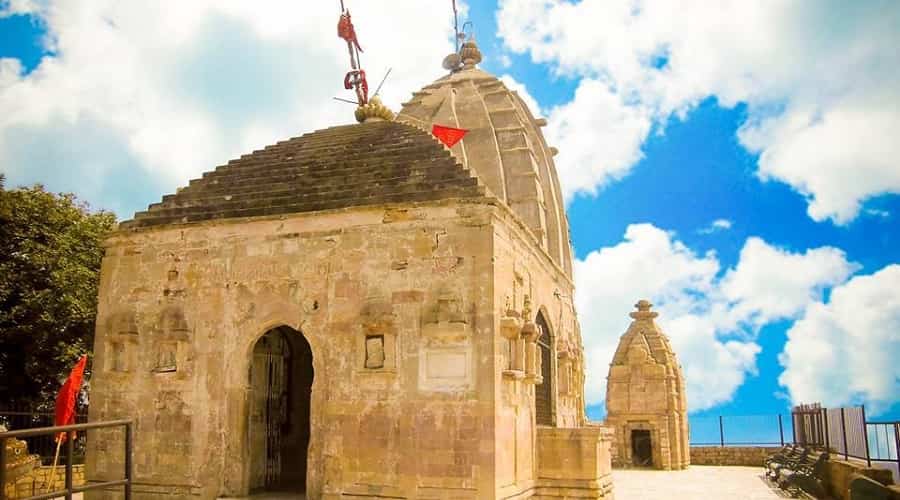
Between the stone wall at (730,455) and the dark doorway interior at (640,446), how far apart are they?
288 centimetres

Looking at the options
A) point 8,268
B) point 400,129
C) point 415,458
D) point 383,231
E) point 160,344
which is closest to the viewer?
point 415,458

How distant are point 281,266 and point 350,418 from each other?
105 inches

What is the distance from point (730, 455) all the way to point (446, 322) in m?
22.7

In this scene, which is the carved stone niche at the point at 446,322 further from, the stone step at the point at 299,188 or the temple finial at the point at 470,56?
the temple finial at the point at 470,56

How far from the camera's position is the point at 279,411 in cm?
1329

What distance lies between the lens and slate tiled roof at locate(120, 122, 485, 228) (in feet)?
39.0

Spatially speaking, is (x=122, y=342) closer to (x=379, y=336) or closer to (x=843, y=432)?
(x=379, y=336)

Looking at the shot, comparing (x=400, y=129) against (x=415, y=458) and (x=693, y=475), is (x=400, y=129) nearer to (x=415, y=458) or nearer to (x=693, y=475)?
(x=415, y=458)

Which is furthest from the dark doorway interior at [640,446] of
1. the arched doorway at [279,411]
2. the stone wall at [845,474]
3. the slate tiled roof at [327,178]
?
the slate tiled roof at [327,178]

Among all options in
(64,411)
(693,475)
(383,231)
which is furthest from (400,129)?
(693,475)

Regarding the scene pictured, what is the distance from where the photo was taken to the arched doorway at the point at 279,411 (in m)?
12.5

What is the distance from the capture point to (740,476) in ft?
78.9

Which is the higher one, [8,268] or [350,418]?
[8,268]

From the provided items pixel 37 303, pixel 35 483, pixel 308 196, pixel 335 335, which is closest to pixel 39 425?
pixel 37 303
